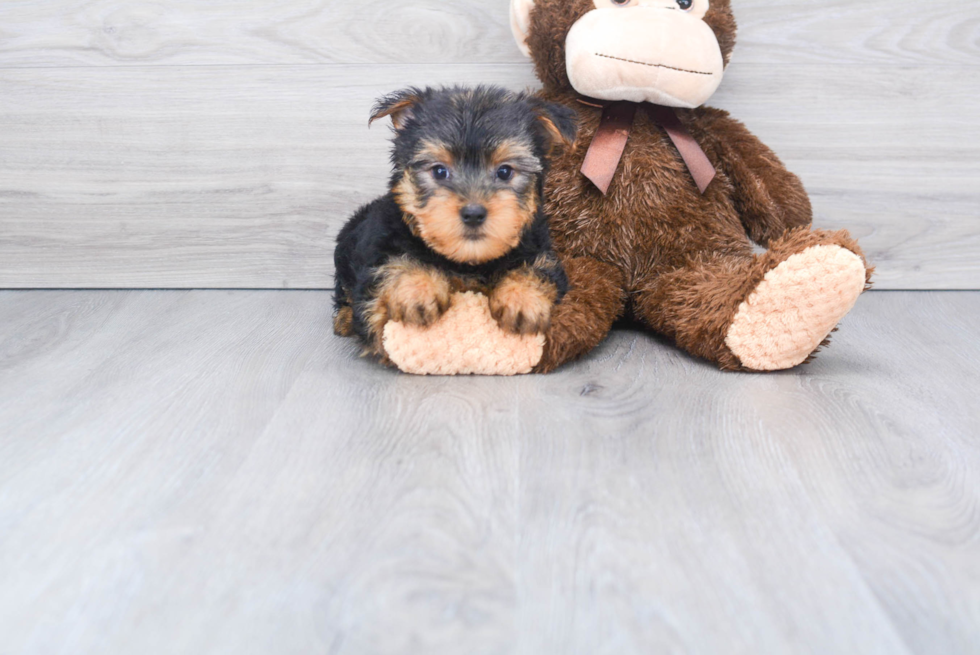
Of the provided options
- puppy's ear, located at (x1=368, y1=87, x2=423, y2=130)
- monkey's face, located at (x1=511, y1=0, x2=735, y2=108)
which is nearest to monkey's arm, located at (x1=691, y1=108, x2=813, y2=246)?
monkey's face, located at (x1=511, y1=0, x2=735, y2=108)

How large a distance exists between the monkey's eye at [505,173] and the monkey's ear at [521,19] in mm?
573

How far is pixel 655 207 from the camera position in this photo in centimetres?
192

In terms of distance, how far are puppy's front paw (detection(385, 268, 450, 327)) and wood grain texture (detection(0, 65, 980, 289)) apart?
821 millimetres

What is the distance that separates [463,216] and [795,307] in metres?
0.73

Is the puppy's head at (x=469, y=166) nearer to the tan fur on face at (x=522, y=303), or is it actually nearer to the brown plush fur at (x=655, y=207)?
the tan fur on face at (x=522, y=303)

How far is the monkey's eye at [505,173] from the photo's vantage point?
1567 millimetres

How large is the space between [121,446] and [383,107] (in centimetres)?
84

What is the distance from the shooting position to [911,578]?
1013 mm

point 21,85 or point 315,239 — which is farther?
point 315,239

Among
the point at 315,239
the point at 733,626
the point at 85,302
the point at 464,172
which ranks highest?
the point at 464,172

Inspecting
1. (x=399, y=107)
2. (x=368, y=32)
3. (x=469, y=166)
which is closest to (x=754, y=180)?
(x=469, y=166)

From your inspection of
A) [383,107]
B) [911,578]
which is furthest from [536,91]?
[911,578]

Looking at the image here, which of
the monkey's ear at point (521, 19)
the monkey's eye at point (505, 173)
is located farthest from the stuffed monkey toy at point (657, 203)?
the monkey's eye at point (505, 173)

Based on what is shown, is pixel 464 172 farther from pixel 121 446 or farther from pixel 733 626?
pixel 733 626
